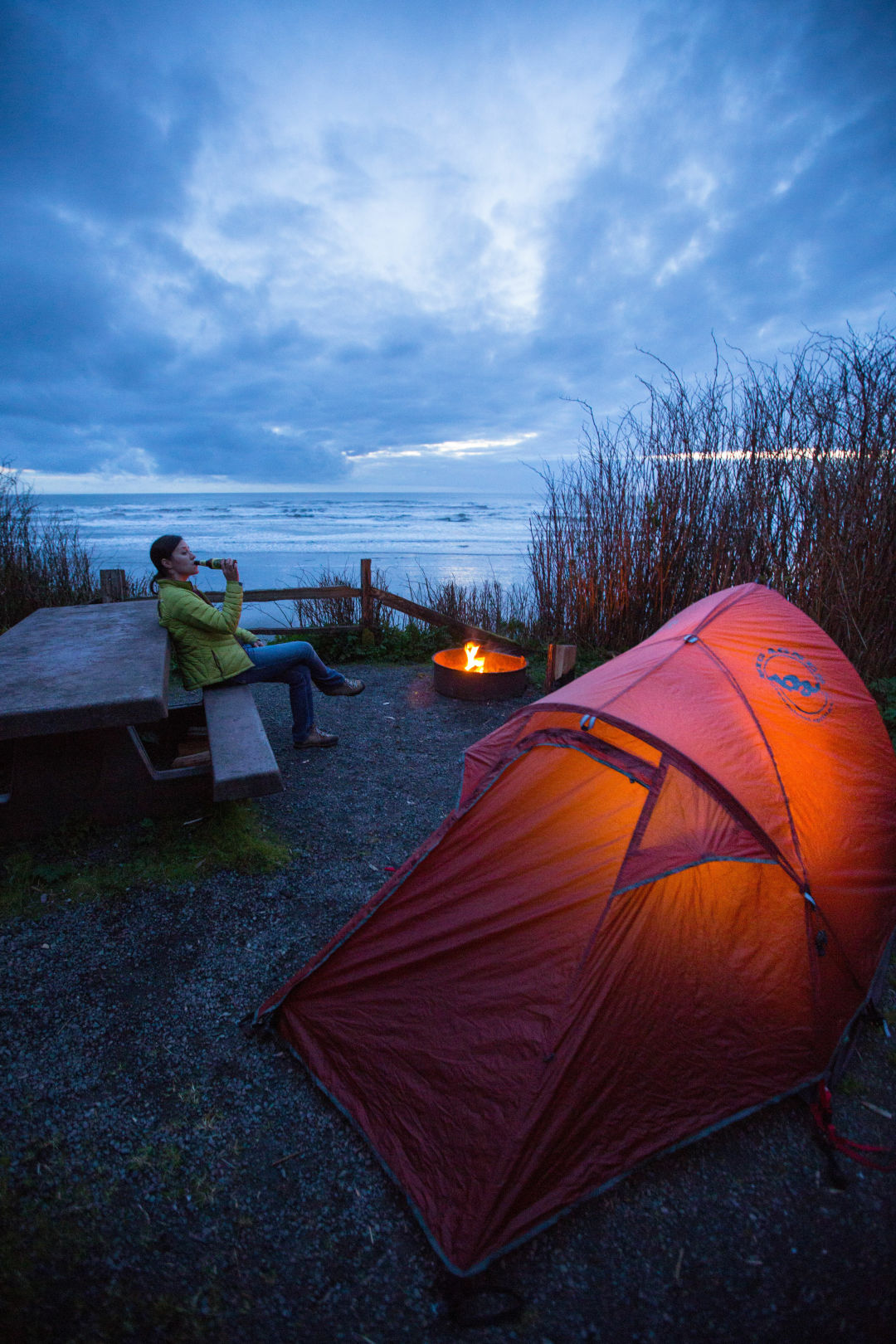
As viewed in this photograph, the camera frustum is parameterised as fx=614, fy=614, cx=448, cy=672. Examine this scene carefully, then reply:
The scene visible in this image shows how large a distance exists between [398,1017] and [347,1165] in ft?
1.28

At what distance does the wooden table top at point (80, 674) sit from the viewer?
2523mm

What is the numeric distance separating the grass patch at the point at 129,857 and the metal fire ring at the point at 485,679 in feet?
8.36

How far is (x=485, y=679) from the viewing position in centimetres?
556

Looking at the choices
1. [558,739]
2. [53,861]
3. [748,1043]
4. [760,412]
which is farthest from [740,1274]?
[760,412]

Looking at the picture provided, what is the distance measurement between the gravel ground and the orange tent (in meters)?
0.11

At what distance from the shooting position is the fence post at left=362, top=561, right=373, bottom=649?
7293 mm

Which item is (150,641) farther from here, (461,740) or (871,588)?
(871,588)

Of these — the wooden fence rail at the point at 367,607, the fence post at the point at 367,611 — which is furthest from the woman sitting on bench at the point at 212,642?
the fence post at the point at 367,611

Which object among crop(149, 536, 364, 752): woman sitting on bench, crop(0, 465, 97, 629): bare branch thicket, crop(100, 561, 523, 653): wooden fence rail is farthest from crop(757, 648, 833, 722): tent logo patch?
crop(0, 465, 97, 629): bare branch thicket

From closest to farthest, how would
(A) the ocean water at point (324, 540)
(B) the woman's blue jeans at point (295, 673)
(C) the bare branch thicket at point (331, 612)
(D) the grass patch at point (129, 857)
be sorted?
(D) the grass patch at point (129, 857) < (B) the woman's blue jeans at point (295, 673) < (C) the bare branch thicket at point (331, 612) < (A) the ocean water at point (324, 540)

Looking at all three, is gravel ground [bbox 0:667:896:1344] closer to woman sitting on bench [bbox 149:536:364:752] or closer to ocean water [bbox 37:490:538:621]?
woman sitting on bench [bbox 149:536:364:752]

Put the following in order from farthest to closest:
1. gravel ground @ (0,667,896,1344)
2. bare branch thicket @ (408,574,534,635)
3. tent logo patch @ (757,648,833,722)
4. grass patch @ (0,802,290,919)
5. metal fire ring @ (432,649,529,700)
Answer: bare branch thicket @ (408,574,534,635), metal fire ring @ (432,649,529,700), grass patch @ (0,802,290,919), tent logo patch @ (757,648,833,722), gravel ground @ (0,667,896,1344)

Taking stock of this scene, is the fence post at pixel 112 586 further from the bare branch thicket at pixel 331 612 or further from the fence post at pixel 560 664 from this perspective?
the fence post at pixel 560 664

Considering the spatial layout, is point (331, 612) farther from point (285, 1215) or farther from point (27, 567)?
point (285, 1215)
